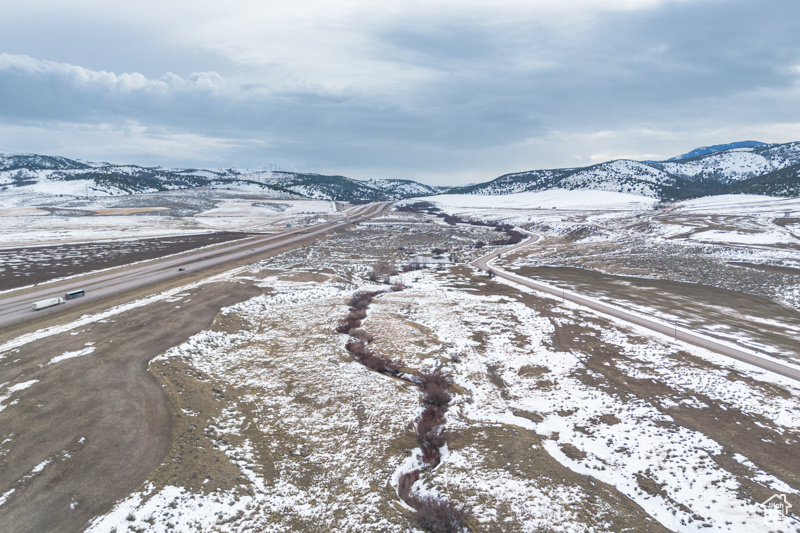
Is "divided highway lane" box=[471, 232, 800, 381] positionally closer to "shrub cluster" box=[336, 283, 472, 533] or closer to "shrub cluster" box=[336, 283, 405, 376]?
"shrub cluster" box=[336, 283, 472, 533]

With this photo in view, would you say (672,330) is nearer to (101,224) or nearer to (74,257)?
(74,257)

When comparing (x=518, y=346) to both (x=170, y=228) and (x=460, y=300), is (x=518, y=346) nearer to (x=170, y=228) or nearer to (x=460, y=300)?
(x=460, y=300)

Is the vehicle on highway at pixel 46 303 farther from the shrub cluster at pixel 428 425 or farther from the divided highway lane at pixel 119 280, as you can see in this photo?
the shrub cluster at pixel 428 425

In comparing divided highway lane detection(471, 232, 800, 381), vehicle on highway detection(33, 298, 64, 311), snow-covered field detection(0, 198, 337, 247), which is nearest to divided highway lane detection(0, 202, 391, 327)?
vehicle on highway detection(33, 298, 64, 311)

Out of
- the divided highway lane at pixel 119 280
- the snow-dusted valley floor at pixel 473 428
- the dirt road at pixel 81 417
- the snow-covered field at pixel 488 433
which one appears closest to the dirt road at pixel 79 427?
the dirt road at pixel 81 417

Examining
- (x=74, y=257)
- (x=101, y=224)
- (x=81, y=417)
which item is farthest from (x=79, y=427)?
(x=101, y=224)

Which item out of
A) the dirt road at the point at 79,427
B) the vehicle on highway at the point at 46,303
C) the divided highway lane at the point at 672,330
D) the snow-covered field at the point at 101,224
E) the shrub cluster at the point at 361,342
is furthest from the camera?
the snow-covered field at the point at 101,224

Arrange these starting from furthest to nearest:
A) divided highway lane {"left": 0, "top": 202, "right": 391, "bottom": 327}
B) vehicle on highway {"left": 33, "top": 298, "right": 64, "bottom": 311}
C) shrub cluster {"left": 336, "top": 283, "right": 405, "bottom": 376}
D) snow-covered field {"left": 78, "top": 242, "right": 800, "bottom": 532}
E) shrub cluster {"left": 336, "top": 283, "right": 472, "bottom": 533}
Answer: divided highway lane {"left": 0, "top": 202, "right": 391, "bottom": 327} < vehicle on highway {"left": 33, "top": 298, "right": 64, "bottom": 311} < shrub cluster {"left": 336, "top": 283, "right": 405, "bottom": 376} < snow-covered field {"left": 78, "top": 242, "right": 800, "bottom": 532} < shrub cluster {"left": 336, "top": 283, "right": 472, "bottom": 533}

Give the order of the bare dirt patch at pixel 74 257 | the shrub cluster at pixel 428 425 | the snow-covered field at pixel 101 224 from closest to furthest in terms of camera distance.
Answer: the shrub cluster at pixel 428 425 < the bare dirt patch at pixel 74 257 < the snow-covered field at pixel 101 224
